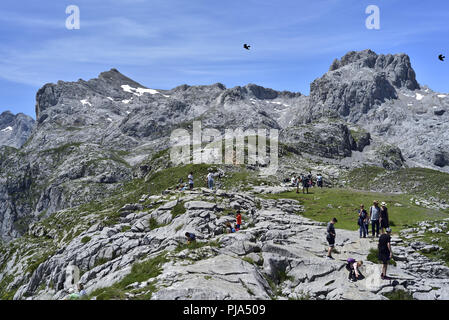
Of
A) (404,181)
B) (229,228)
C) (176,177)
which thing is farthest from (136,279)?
(404,181)

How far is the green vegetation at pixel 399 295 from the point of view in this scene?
66.0ft

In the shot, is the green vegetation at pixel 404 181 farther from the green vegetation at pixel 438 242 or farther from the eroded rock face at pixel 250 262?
the eroded rock face at pixel 250 262

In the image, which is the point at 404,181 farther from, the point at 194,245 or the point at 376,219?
the point at 194,245

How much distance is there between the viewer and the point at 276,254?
2567cm

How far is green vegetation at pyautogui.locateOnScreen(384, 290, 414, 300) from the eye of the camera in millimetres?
20125

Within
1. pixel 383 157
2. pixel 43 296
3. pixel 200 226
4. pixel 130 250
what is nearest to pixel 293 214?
pixel 200 226

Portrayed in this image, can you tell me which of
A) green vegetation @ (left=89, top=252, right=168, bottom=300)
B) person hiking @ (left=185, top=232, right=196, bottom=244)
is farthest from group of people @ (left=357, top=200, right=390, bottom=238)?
green vegetation @ (left=89, top=252, right=168, bottom=300)

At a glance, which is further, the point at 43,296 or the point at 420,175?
the point at 420,175

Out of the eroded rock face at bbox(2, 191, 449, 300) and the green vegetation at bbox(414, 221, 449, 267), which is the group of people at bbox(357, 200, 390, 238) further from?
the green vegetation at bbox(414, 221, 449, 267)

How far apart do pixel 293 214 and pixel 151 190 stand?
189 ft

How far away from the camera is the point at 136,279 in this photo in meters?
22.4

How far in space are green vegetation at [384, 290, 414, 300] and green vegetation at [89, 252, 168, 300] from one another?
14.2 m

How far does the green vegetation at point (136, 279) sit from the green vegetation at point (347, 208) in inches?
761
